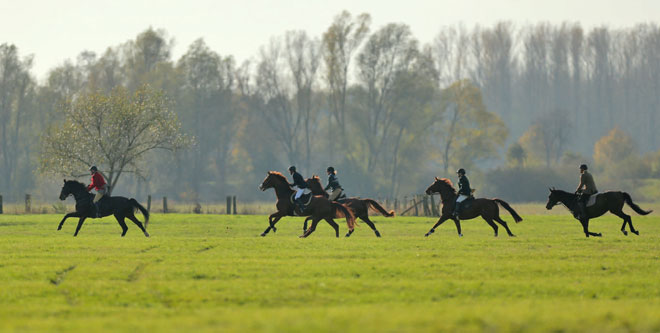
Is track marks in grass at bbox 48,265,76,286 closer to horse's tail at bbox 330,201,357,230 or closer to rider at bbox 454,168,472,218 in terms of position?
horse's tail at bbox 330,201,357,230

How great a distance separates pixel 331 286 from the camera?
15469mm

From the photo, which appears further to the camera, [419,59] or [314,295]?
[419,59]

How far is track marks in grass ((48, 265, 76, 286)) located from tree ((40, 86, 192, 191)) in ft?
141

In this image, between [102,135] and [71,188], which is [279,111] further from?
[71,188]

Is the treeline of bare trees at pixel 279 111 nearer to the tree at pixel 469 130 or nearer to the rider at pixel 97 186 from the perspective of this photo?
the tree at pixel 469 130

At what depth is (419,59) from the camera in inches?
3863

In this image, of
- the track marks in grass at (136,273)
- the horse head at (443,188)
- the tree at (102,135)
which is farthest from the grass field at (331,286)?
the tree at (102,135)

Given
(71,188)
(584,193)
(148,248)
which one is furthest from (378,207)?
(71,188)

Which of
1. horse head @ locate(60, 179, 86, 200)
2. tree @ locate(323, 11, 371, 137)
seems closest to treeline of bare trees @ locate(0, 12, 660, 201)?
tree @ locate(323, 11, 371, 137)

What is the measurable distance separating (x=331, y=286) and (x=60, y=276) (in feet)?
17.9

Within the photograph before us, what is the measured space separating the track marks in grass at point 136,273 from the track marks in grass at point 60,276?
122cm

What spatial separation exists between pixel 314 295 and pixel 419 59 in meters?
85.3

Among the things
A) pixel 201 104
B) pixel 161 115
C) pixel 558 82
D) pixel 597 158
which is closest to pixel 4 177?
pixel 201 104

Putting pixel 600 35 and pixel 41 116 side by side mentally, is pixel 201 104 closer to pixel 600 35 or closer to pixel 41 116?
pixel 41 116
